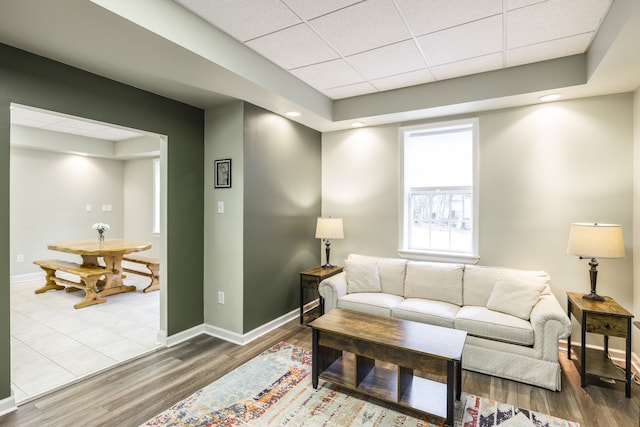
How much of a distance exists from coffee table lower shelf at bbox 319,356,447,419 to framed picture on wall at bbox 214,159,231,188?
2.09m

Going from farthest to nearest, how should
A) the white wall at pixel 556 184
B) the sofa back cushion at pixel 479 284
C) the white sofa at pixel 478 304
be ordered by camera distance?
the sofa back cushion at pixel 479 284 < the white wall at pixel 556 184 < the white sofa at pixel 478 304

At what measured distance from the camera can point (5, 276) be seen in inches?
85.9

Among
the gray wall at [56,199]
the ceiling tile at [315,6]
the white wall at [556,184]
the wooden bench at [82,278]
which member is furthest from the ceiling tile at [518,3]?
the gray wall at [56,199]

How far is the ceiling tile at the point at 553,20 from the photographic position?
6.78 feet

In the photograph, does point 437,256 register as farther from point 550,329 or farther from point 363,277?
point 550,329

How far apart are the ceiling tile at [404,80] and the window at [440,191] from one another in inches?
24.1

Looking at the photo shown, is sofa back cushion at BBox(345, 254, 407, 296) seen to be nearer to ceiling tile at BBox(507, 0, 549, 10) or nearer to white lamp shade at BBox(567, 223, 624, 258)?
white lamp shade at BBox(567, 223, 624, 258)

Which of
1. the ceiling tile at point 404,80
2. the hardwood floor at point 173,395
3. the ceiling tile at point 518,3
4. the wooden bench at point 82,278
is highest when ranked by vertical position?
the ceiling tile at point 404,80

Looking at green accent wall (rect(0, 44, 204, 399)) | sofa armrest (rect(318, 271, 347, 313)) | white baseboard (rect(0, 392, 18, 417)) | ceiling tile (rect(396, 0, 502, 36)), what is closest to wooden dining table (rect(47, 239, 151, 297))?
green accent wall (rect(0, 44, 204, 399))

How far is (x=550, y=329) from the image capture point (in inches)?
95.0

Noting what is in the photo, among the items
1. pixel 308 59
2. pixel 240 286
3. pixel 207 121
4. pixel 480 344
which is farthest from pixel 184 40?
pixel 480 344

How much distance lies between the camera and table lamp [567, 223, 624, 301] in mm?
2547

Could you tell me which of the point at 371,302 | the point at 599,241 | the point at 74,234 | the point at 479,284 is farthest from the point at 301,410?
the point at 74,234

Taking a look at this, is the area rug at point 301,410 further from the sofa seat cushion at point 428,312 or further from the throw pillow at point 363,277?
the throw pillow at point 363,277
